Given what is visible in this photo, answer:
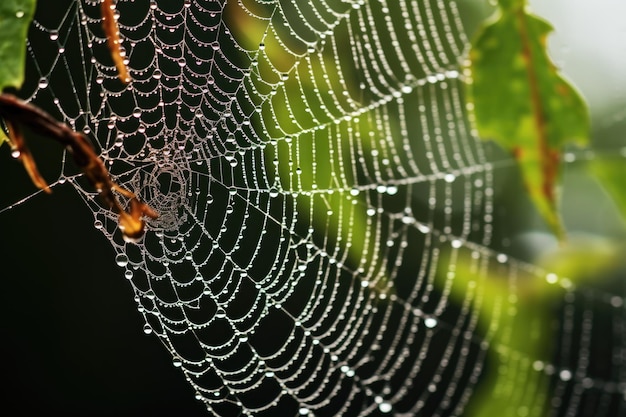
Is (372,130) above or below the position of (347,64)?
below

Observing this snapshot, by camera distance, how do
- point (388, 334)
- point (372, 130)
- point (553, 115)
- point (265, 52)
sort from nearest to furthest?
point (553, 115) → point (372, 130) → point (265, 52) → point (388, 334)

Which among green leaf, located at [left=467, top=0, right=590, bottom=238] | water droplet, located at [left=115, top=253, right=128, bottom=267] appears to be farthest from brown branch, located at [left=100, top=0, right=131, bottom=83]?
water droplet, located at [left=115, top=253, right=128, bottom=267]

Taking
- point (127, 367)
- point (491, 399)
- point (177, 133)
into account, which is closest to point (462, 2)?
point (177, 133)

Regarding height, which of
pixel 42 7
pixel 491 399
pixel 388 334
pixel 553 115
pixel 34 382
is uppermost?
pixel 42 7

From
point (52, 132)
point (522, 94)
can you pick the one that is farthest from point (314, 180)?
point (52, 132)

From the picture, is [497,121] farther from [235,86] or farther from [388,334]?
[388,334]

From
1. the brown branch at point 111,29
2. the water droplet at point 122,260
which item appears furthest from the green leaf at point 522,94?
the water droplet at point 122,260

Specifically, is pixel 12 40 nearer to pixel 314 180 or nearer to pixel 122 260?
pixel 314 180

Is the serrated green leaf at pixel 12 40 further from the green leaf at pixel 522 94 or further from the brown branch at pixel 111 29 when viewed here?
the green leaf at pixel 522 94
